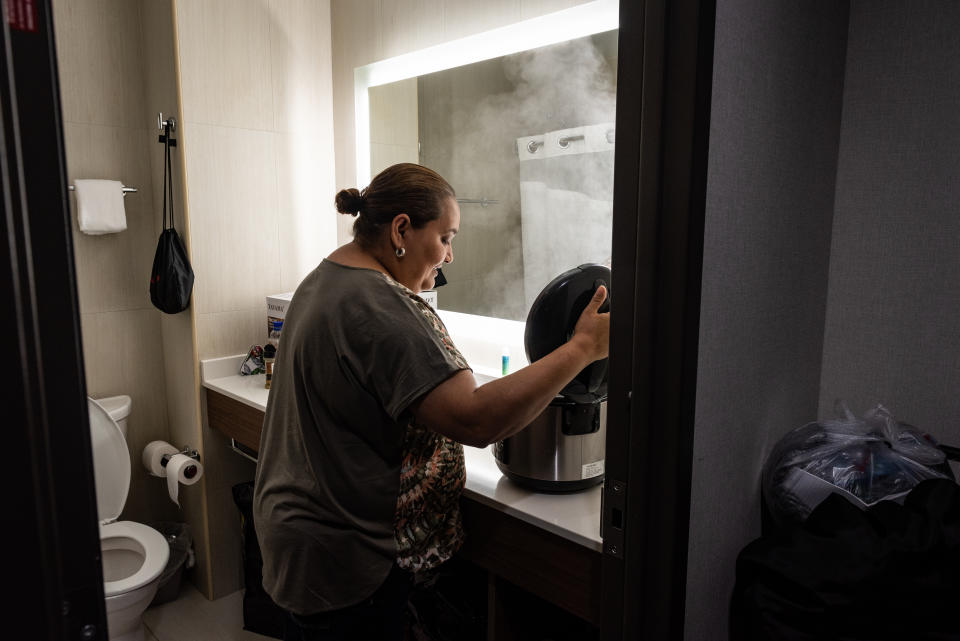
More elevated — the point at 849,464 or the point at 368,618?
the point at 849,464

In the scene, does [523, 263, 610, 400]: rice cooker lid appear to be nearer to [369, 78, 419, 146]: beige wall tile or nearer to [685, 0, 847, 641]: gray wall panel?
[685, 0, 847, 641]: gray wall panel

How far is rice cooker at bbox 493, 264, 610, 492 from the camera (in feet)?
3.95

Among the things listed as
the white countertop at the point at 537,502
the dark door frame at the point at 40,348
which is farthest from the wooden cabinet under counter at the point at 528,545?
the dark door frame at the point at 40,348

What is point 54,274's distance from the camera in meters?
0.36

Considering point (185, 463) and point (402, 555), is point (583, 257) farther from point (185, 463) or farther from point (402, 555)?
point (185, 463)

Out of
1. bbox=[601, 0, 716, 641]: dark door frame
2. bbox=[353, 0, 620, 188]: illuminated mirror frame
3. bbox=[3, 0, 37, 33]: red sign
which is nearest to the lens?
bbox=[3, 0, 37, 33]: red sign

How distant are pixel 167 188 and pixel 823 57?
2.09 metres

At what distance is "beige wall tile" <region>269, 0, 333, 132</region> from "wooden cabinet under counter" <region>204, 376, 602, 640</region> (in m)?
1.61

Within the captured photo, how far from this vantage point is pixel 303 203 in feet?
8.20

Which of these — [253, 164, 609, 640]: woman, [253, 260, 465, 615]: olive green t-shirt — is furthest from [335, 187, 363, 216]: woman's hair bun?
[253, 260, 465, 615]: olive green t-shirt

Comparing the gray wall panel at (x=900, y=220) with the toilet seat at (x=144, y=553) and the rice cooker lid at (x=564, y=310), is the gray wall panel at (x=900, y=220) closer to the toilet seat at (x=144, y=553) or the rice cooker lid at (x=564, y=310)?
the rice cooker lid at (x=564, y=310)

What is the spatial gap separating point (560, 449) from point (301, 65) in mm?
1899

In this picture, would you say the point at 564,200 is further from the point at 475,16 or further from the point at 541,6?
the point at 475,16

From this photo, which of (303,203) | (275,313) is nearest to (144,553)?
(275,313)
